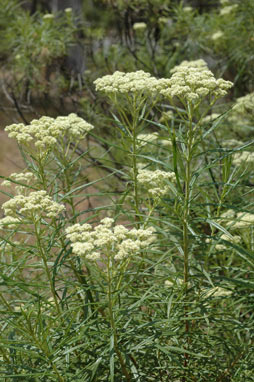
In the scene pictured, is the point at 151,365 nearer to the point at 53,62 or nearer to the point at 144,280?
the point at 144,280

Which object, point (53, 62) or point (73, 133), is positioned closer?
point (73, 133)

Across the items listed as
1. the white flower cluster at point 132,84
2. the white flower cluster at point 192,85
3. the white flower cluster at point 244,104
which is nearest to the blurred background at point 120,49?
the white flower cluster at point 244,104

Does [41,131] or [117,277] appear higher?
[41,131]

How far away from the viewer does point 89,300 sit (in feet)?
4.29

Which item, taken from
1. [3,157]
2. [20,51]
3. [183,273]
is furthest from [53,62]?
[183,273]

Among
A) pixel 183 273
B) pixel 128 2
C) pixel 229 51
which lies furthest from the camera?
pixel 229 51

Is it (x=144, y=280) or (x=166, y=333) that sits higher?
(x=166, y=333)

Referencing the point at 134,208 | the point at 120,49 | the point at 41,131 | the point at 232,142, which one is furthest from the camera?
the point at 120,49

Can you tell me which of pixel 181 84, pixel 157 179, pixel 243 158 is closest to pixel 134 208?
pixel 157 179

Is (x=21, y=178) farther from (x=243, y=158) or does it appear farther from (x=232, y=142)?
(x=232, y=142)

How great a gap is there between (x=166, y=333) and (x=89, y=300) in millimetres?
255

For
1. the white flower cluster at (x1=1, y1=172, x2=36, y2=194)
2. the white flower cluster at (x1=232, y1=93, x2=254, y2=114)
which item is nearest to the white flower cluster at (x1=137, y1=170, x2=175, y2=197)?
the white flower cluster at (x1=1, y1=172, x2=36, y2=194)

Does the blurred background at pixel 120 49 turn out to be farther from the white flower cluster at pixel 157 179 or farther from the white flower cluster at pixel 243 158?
the white flower cluster at pixel 157 179

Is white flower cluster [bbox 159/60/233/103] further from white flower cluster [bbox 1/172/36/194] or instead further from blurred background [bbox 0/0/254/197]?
blurred background [bbox 0/0/254/197]
